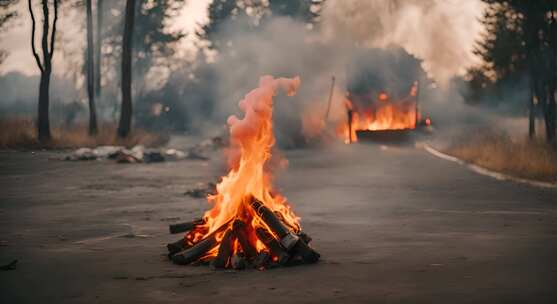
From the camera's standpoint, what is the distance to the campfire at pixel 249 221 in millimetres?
10219

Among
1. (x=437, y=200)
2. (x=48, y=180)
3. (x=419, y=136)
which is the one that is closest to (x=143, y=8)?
(x=419, y=136)

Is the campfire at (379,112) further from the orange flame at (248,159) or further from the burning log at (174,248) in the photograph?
the burning log at (174,248)

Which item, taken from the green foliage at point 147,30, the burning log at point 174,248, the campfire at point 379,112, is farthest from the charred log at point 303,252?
the green foliage at point 147,30

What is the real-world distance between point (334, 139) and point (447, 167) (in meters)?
19.2

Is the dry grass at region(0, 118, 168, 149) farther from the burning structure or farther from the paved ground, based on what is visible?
the paved ground

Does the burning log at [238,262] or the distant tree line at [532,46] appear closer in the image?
the burning log at [238,262]

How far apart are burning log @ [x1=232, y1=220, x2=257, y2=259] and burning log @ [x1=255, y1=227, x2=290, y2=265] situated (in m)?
0.16

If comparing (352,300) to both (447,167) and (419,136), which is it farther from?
(419,136)

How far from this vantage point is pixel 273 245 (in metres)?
10.3

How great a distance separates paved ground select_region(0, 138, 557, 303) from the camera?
8.56 metres

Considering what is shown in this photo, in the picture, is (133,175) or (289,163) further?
(289,163)

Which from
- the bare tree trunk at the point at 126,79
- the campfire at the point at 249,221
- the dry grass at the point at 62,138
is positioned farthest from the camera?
the bare tree trunk at the point at 126,79

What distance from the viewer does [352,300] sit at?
8.07 meters

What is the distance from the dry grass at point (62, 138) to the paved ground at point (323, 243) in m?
15.1
